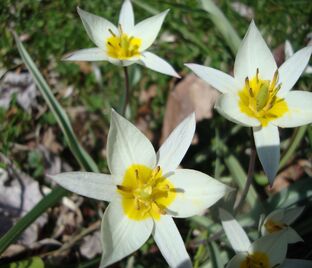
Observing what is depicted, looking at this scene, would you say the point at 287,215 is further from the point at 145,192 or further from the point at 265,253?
the point at 145,192

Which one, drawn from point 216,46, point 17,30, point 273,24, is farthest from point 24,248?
point 273,24

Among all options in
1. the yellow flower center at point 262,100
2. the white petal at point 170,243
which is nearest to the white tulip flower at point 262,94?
the yellow flower center at point 262,100

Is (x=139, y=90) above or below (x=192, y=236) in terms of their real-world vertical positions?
above

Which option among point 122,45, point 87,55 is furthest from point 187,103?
point 87,55

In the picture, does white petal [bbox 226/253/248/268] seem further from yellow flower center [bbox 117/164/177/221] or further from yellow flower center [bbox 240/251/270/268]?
yellow flower center [bbox 117/164/177/221]

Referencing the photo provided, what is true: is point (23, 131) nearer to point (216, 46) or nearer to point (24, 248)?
point (24, 248)

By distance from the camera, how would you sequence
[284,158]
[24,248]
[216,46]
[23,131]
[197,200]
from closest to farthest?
[197,200], [24,248], [284,158], [23,131], [216,46]

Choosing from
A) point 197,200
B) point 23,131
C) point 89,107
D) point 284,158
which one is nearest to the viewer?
point 197,200

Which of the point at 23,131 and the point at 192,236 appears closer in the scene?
the point at 192,236
